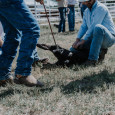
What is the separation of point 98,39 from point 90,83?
3.35 ft

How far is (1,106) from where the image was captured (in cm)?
246

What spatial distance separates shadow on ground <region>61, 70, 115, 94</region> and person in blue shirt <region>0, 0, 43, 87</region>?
413 mm

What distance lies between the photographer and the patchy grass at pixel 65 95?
7.45 feet

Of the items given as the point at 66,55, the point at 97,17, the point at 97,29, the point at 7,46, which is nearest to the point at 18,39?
the point at 7,46

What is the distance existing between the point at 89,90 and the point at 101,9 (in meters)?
1.65

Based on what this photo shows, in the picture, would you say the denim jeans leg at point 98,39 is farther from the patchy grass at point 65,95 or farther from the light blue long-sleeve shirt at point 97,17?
the patchy grass at point 65,95

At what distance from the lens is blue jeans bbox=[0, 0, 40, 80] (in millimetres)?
2572

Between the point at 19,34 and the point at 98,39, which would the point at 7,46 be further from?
the point at 98,39

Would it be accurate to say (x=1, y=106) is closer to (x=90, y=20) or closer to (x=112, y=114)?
(x=112, y=114)

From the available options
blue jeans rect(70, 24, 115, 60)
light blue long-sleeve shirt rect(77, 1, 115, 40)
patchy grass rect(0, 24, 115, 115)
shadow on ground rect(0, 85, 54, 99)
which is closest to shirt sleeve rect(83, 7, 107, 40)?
light blue long-sleeve shirt rect(77, 1, 115, 40)

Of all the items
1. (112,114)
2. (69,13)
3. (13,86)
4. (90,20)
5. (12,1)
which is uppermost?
(12,1)

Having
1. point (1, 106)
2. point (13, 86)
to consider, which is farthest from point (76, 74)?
point (1, 106)

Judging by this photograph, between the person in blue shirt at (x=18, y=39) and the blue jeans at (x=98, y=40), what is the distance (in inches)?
51.8

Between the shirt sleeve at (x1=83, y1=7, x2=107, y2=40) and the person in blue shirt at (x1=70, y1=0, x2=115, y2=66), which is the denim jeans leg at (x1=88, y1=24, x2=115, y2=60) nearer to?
the person in blue shirt at (x1=70, y1=0, x2=115, y2=66)
